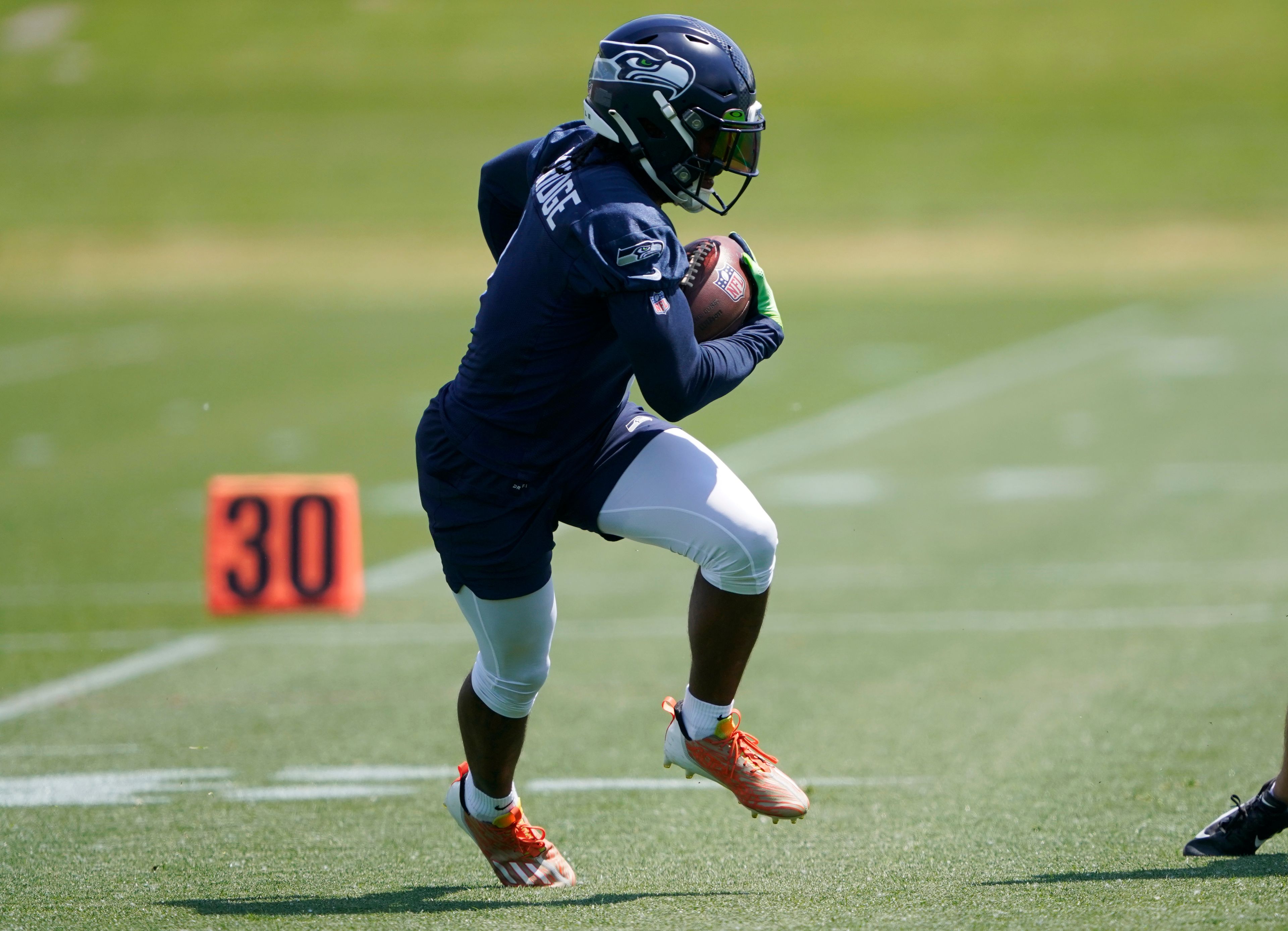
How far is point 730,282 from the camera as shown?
4.25 metres

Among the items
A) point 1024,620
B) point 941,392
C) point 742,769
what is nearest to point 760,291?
point 742,769

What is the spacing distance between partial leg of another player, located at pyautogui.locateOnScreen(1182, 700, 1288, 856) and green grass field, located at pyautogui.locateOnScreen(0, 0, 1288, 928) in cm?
6

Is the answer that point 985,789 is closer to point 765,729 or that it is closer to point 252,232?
point 765,729

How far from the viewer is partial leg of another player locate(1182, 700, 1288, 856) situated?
162 inches

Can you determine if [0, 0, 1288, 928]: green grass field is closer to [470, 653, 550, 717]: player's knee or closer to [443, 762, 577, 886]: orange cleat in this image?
[443, 762, 577, 886]: orange cleat

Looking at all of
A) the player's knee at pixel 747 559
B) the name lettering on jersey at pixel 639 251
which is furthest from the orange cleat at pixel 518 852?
the name lettering on jersey at pixel 639 251

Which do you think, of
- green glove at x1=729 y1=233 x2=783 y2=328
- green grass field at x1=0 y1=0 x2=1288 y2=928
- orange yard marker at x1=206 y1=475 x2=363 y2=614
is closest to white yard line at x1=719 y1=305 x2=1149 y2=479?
green grass field at x1=0 y1=0 x2=1288 y2=928

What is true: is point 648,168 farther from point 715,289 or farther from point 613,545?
point 613,545

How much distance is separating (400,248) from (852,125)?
1173cm

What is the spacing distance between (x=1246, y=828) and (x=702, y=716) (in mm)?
1381

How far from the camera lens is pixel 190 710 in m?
6.33

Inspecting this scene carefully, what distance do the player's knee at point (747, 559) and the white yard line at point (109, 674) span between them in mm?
3405

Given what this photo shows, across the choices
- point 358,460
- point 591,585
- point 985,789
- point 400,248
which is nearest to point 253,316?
point 400,248

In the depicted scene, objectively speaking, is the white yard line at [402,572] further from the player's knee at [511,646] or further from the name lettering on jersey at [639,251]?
the name lettering on jersey at [639,251]
